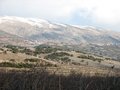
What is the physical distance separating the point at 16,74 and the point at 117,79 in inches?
129

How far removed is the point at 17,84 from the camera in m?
9.80

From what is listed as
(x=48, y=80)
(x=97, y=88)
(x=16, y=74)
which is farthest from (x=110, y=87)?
(x=16, y=74)

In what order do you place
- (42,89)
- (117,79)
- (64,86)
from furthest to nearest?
(117,79) → (64,86) → (42,89)

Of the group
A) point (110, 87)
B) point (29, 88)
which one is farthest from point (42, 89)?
point (110, 87)

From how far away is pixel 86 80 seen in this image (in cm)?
1070

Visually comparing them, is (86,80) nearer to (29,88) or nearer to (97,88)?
(97,88)

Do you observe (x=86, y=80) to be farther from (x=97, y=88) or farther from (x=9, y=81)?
(x=9, y=81)

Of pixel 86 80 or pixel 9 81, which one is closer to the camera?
pixel 9 81

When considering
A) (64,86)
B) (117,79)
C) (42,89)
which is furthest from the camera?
(117,79)

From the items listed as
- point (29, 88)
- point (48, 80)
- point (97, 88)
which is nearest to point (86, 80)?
point (97, 88)

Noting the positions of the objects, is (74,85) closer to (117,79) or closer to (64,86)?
(64,86)

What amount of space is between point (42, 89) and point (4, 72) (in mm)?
1544

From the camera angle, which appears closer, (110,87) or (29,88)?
(29,88)

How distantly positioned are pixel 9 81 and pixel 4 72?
815 millimetres
